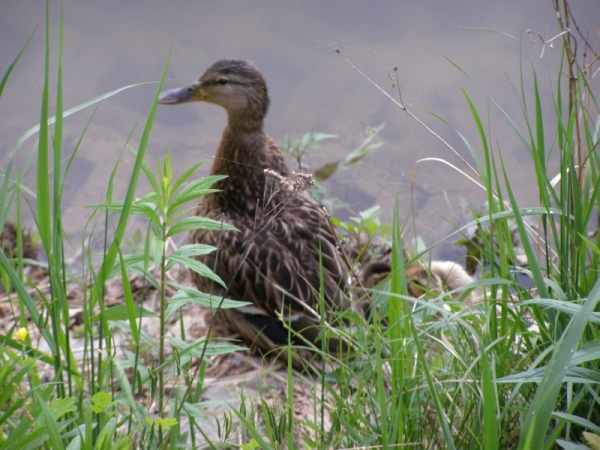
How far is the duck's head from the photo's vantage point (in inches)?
116

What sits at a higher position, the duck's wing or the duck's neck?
the duck's neck

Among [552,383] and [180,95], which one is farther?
Result: [180,95]

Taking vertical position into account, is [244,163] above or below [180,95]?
below

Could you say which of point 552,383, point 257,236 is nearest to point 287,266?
point 257,236

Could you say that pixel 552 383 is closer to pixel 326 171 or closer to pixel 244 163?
pixel 244 163

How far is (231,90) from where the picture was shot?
2.97 m

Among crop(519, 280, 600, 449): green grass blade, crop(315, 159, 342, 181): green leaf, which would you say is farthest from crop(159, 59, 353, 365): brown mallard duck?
crop(519, 280, 600, 449): green grass blade

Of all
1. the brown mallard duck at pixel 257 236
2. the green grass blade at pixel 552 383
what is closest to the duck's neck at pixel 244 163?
the brown mallard duck at pixel 257 236

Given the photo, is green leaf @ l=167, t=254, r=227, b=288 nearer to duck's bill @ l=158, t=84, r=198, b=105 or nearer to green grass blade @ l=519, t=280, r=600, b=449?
green grass blade @ l=519, t=280, r=600, b=449

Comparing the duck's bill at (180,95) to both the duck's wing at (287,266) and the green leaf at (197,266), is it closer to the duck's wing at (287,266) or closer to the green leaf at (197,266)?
the duck's wing at (287,266)

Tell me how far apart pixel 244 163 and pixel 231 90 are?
36cm

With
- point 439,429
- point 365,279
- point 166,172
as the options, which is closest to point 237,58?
point 365,279

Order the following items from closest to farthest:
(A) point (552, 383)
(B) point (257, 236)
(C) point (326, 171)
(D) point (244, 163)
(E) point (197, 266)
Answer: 1. (A) point (552, 383)
2. (E) point (197, 266)
3. (B) point (257, 236)
4. (D) point (244, 163)
5. (C) point (326, 171)

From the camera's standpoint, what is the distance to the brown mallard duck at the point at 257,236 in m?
2.59
